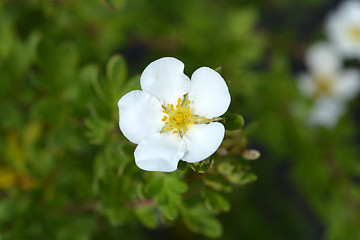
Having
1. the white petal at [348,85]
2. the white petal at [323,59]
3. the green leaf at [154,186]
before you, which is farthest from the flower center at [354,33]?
the green leaf at [154,186]

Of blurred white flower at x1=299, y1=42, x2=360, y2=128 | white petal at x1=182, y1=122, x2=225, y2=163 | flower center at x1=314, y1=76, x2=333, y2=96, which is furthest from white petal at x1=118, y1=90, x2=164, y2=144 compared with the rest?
flower center at x1=314, y1=76, x2=333, y2=96

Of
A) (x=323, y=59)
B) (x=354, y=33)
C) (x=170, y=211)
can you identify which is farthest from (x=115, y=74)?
(x=354, y=33)

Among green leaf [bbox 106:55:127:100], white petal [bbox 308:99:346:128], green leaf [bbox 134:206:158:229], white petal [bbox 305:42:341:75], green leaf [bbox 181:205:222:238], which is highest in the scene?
white petal [bbox 305:42:341:75]

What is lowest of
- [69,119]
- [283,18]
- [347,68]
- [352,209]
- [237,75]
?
[69,119]

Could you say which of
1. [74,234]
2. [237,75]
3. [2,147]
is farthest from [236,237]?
[2,147]

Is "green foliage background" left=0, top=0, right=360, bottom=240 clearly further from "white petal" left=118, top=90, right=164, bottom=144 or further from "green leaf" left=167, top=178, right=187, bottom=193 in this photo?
"white petal" left=118, top=90, right=164, bottom=144

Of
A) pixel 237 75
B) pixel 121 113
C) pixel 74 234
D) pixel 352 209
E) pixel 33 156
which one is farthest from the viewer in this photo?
pixel 237 75

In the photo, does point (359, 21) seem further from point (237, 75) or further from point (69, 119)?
point (69, 119)
